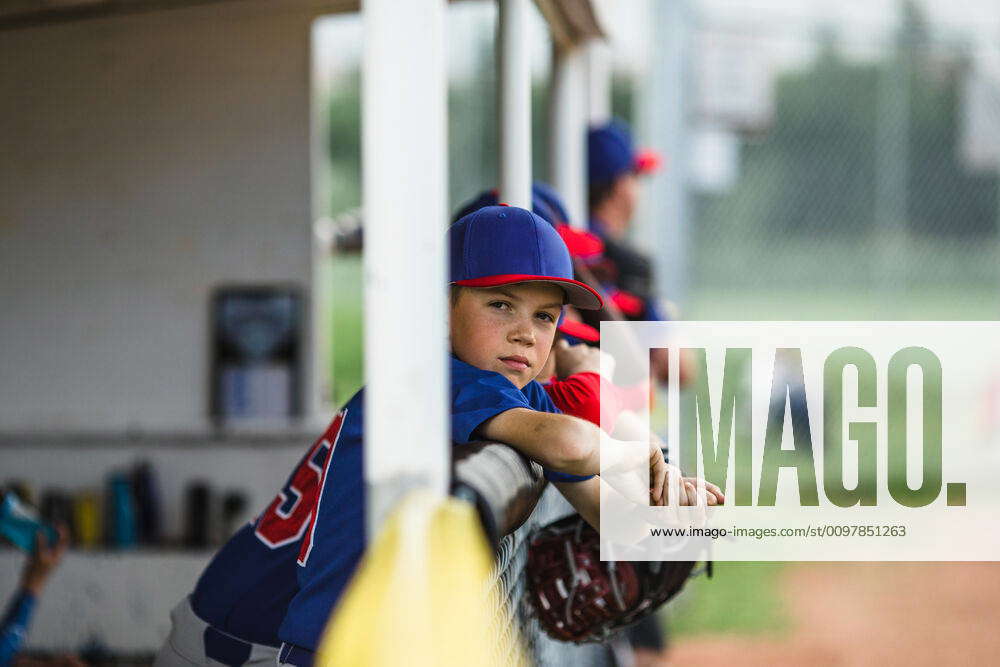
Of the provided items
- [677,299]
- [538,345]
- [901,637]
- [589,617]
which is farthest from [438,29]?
[901,637]

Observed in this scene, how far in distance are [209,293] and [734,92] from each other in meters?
3.29

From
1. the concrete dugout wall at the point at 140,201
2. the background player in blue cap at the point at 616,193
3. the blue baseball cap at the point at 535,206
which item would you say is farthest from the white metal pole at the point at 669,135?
the blue baseball cap at the point at 535,206

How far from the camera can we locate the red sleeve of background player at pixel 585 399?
5.76 feet

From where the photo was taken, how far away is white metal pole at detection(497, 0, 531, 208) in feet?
6.89

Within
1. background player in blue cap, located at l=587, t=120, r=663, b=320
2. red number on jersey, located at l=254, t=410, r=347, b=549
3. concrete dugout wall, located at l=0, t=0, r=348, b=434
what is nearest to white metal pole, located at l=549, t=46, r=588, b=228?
background player in blue cap, located at l=587, t=120, r=663, b=320

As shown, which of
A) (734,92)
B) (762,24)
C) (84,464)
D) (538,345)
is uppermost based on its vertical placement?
(762,24)

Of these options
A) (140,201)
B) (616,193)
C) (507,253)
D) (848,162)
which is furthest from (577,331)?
(848,162)

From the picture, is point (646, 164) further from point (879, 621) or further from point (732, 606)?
point (879, 621)

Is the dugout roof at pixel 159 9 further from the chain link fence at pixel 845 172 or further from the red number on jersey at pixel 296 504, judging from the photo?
the chain link fence at pixel 845 172

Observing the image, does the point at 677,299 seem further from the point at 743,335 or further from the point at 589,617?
the point at 589,617

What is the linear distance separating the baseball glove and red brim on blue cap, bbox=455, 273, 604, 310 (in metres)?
0.51

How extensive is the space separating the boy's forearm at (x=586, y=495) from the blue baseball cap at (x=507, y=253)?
0.30 meters

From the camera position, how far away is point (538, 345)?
156 cm

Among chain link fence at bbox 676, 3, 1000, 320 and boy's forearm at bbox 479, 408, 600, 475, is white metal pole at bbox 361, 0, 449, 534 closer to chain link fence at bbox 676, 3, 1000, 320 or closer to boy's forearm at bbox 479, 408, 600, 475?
boy's forearm at bbox 479, 408, 600, 475
